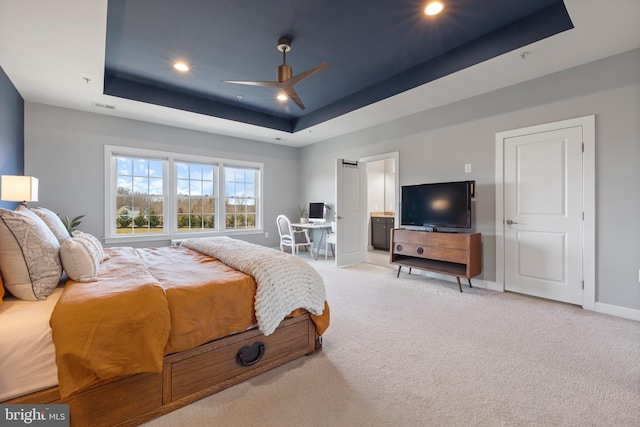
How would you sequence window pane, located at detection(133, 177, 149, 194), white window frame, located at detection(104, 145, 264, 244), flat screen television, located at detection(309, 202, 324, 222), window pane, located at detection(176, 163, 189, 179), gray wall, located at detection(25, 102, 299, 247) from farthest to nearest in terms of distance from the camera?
flat screen television, located at detection(309, 202, 324, 222), window pane, located at detection(176, 163, 189, 179), window pane, located at detection(133, 177, 149, 194), white window frame, located at detection(104, 145, 264, 244), gray wall, located at detection(25, 102, 299, 247)

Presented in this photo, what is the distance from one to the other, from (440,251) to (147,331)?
3384 millimetres

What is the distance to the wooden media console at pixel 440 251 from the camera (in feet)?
11.3

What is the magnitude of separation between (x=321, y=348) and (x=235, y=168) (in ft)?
15.4

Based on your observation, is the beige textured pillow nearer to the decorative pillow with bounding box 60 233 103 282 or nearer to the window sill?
the decorative pillow with bounding box 60 233 103 282

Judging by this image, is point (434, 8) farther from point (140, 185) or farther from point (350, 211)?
point (140, 185)

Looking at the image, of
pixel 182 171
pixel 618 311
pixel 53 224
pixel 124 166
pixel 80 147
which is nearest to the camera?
pixel 53 224

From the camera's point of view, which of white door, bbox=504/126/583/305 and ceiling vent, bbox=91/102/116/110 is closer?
white door, bbox=504/126/583/305

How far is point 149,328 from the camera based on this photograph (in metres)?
1.35

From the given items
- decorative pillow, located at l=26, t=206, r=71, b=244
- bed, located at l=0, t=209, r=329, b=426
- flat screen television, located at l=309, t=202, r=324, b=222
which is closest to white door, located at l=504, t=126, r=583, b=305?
bed, located at l=0, t=209, r=329, b=426

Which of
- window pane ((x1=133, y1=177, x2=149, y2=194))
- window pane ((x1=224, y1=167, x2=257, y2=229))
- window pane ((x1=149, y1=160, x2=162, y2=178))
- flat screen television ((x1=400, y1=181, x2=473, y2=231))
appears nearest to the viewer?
flat screen television ((x1=400, y1=181, x2=473, y2=231))

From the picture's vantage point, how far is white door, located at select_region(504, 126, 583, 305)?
119 inches

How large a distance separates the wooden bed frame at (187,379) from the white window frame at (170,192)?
3.97 m

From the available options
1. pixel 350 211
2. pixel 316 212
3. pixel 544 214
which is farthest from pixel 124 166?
pixel 544 214

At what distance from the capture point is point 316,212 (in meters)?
6.09
